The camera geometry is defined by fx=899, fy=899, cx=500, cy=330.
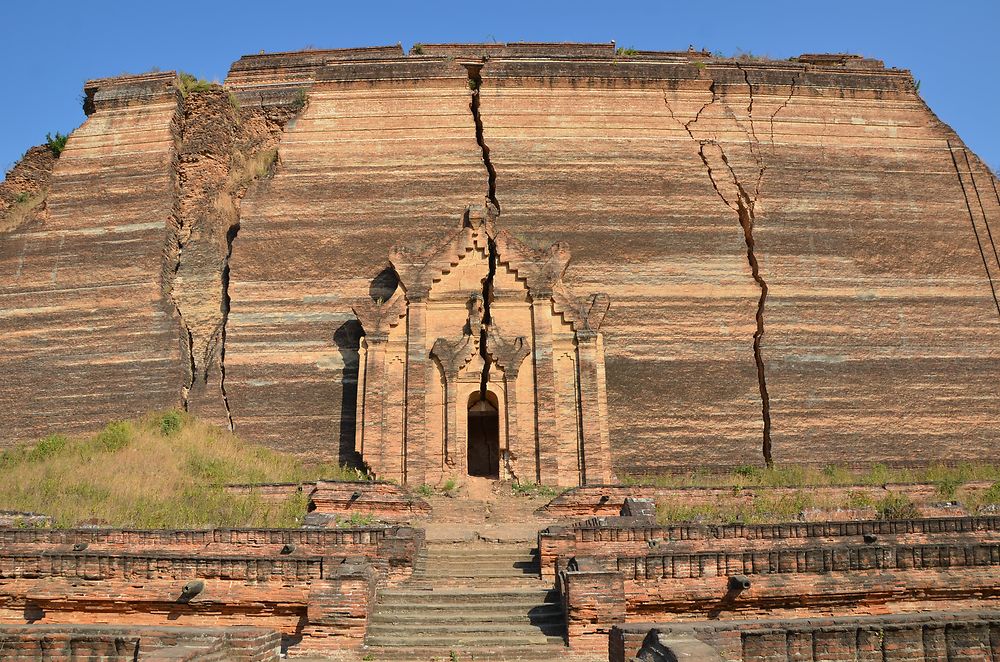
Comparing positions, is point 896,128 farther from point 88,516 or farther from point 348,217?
point 88,516

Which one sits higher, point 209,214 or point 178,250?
point 209,214

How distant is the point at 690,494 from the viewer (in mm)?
16578

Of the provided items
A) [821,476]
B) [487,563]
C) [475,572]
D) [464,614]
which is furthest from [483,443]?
[464,614]

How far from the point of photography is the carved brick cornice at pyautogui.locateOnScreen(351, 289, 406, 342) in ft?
61.5

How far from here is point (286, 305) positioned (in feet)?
67.2

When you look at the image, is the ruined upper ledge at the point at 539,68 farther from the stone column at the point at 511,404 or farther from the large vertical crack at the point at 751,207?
the stone column at the point at 511,404

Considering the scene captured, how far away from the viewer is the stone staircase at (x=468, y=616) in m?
9.06

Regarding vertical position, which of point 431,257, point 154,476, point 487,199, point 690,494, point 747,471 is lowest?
point 690,494

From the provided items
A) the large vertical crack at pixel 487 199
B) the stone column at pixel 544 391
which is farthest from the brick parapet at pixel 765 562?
the large vertical crack at pixel 487 199

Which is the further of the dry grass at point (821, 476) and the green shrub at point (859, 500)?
the dry grass at point (821, 476)

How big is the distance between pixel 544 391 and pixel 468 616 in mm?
8623

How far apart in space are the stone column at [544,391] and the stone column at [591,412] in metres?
0.60

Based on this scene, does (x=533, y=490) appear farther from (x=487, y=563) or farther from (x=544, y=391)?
(x=487, y=563)

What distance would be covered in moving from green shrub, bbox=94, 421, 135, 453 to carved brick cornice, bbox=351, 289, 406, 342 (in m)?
5.21
